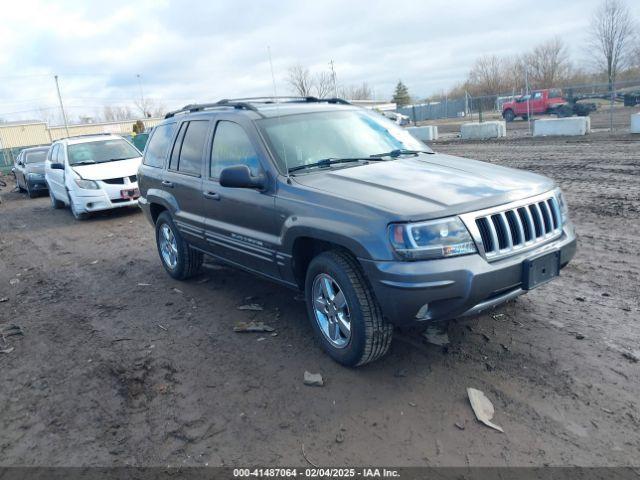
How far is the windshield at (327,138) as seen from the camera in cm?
432

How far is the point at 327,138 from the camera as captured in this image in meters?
4.54

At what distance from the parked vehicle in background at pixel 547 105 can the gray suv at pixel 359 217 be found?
2717 cm

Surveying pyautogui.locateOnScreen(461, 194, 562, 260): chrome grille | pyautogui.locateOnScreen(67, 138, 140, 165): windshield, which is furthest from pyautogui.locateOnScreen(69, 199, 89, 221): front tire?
pyautogui.locateOnScreen(461, 194, 562, 260): chrome grille

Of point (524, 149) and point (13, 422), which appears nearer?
point (13, 422)

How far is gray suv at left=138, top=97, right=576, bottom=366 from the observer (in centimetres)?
323

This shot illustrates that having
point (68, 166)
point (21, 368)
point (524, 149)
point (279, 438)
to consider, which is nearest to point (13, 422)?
point (21, 368)

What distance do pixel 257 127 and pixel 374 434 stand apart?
8.83 ft

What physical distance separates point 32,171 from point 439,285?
17.7m

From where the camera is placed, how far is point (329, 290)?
383cm

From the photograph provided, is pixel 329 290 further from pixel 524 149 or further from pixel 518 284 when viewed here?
pixel 524 149

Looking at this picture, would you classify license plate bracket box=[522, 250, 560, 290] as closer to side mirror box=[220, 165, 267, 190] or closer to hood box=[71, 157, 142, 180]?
side mirror box=[220, 165, 267, 190]

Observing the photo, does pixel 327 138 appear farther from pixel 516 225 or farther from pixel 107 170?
pixel 107 170

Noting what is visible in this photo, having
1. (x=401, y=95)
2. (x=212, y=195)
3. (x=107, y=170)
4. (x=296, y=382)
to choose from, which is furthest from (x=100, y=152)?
(x=401, y=95)

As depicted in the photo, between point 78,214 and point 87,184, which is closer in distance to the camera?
point 87,184
